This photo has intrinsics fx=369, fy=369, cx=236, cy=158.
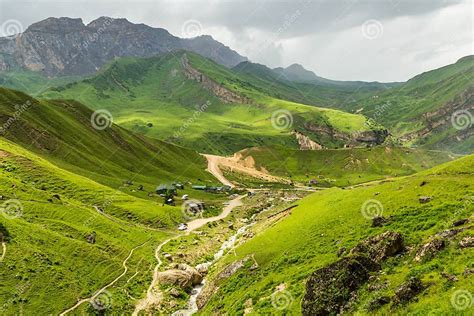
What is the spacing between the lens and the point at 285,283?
47500 mm

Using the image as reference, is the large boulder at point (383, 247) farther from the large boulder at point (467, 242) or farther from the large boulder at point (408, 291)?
the large boulder at point (408, 291)

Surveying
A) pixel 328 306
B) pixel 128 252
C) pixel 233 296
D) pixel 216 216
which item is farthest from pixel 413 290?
pixel 216 216

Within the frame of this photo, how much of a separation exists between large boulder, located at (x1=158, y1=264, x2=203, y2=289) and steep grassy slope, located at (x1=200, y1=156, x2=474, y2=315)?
388cm

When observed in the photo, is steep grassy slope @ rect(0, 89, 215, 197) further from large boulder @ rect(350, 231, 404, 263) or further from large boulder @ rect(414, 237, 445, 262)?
large boulder @ rect(414, 237, 445, 262)

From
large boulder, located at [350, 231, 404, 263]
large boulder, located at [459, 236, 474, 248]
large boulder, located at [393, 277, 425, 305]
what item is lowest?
large boulder, located at [393, 277, 425, 305]

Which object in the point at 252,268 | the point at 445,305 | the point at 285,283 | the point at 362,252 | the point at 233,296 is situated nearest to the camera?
the point at 445,305

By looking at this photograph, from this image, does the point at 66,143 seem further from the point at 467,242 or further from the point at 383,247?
the point at 467,242

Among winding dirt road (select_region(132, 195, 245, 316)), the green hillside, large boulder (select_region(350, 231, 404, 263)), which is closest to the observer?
large boulder (select_region(350, 231, 404, 263))

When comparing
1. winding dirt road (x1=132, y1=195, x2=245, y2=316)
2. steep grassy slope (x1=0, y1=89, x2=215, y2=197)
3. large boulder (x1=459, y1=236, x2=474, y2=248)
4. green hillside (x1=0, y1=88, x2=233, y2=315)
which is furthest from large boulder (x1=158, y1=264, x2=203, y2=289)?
steep grassy slope (x1=0, y1=89, x2=215, y2=197)

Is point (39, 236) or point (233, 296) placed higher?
point (39, 236)

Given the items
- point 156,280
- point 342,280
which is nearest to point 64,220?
point 156,280

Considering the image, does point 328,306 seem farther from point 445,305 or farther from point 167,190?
point 167,190

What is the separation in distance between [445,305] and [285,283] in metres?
22.1

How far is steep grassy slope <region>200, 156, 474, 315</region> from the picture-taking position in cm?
3269
